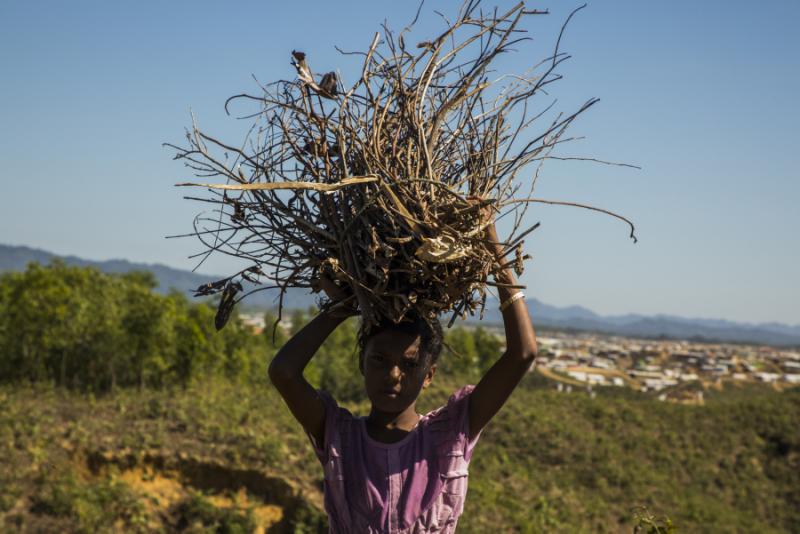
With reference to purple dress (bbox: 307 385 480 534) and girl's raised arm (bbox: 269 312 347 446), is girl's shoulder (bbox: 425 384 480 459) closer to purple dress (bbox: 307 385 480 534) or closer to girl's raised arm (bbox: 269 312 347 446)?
purple dress (bbox: 307 385 480 534)

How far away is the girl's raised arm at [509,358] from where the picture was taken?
1.77 meters

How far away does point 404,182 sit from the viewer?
164 centimetres

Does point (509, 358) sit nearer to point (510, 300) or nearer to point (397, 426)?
point (510, 300)

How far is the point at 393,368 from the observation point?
1843 millimetres

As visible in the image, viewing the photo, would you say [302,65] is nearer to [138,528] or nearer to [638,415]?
[138,528]

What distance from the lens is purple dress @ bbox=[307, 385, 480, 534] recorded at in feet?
5.82

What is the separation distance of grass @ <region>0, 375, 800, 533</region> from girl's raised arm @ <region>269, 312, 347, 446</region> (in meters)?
3.61

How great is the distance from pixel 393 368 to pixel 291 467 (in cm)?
791

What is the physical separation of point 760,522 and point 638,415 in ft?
13.1

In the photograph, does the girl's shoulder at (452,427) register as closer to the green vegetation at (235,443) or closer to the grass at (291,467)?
the grass at (291,467)

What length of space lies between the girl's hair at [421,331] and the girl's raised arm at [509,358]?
16 cm

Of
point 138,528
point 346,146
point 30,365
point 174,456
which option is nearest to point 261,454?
point 174,456

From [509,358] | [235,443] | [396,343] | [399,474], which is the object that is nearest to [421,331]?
[396,343]

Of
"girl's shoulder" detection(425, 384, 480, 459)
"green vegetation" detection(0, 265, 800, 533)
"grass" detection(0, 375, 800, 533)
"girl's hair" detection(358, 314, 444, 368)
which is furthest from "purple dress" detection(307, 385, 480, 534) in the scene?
"green vegetation" detection(0, 265, 800, 533)
